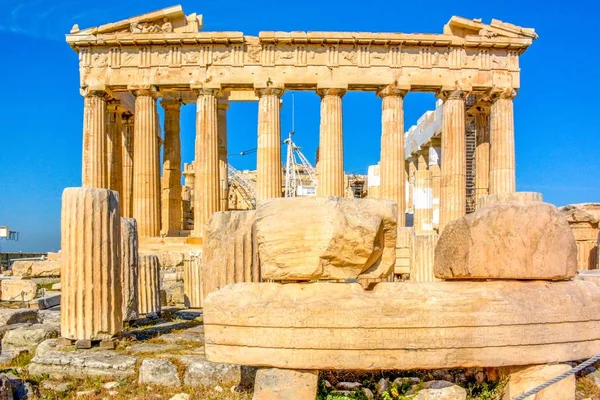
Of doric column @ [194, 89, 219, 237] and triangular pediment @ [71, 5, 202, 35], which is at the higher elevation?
triangular pediment @ [71, 5, 202, 35]

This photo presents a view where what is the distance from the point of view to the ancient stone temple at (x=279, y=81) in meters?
20.2

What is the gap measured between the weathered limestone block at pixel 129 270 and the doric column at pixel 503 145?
16.3 m

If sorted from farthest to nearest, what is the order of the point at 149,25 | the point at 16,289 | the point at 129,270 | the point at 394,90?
the point at 149,25 → the point at 394,90 → the point at 16,289 → the point at 129,270

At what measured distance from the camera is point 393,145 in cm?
2045

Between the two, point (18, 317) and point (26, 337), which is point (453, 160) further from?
point (26, 337)

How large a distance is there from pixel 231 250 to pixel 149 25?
17483mm

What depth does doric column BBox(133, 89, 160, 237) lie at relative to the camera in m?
20.1

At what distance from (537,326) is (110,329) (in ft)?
16.7

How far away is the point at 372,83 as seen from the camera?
66.9ft

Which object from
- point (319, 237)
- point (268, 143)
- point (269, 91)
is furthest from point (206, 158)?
point (319, 237)

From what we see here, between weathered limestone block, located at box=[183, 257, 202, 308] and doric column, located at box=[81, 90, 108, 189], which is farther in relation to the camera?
doric column, located at box=[81, 90, 108, 189]

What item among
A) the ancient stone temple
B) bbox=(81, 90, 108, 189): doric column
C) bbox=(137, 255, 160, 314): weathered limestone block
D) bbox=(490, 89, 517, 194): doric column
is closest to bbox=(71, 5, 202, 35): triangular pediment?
the ancient stone temple

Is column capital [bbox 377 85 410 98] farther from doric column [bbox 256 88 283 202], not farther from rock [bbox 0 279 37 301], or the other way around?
rock [bbox 0 279 37 301]

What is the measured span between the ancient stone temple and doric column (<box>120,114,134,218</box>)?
161cm
